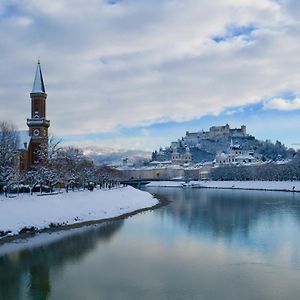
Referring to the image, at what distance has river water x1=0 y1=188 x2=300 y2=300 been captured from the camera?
46.1 feet


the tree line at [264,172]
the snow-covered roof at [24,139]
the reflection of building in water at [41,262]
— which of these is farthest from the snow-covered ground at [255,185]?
the reflection of building in water at [41,262]

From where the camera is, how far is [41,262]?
18.6 metres

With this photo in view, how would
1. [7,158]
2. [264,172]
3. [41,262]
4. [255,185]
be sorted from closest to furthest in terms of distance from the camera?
[41,262], [7,158], [255,185], [264,172]

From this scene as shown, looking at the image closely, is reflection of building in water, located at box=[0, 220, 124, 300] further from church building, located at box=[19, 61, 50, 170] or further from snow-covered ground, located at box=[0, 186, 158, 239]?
church building, located at box=[19, 61, 50, 170]

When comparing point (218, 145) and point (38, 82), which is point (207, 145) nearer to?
point (218, 145)

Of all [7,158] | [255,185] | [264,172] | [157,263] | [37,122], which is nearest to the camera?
[157,263]

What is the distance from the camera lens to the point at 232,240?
74.8ft

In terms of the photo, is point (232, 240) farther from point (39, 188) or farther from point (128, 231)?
point (39, 188)

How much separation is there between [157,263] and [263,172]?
3165 inches

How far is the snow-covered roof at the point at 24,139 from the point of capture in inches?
2101

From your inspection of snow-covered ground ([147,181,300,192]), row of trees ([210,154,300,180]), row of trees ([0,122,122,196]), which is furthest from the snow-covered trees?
row of trees ([210,154,300,180])

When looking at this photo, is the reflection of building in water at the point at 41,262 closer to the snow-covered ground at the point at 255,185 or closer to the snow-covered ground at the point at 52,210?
the snow-covered ground at the point at 52,210

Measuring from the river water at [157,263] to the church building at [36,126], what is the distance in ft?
88.7

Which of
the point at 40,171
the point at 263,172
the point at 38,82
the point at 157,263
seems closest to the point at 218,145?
the point at 263,172
